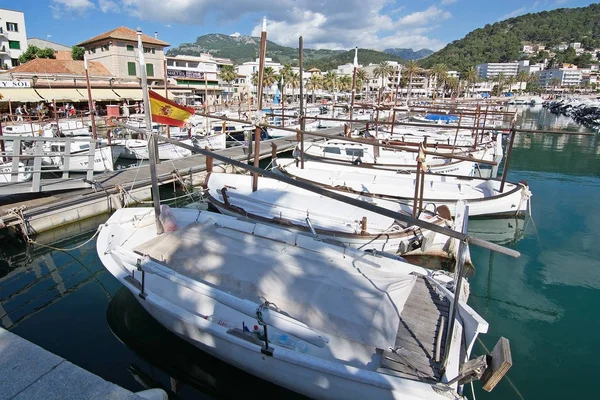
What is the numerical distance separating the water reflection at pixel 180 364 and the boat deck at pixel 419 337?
8.00 ft

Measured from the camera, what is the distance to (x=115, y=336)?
8812 millimetres

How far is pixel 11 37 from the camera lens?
59.7 meters

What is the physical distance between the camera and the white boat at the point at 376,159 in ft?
69.0

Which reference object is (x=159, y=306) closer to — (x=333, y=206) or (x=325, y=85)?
(x=333, y=206)

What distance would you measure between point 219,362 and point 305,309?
8.89 feet

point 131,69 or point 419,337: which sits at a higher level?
point 131,69

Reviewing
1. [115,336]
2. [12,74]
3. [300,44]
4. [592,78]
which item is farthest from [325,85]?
[592,78]

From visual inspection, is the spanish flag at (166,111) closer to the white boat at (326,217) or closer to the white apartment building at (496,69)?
the white boat at (326,217)

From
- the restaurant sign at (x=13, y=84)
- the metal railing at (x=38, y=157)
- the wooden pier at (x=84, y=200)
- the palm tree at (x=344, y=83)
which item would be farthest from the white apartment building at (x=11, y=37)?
the palm tree at (x=344, y=83)

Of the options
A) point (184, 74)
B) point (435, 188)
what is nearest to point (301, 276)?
point (435, 188)

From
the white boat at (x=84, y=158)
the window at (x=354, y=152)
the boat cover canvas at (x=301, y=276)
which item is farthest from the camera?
the window at (x=354, y=152)

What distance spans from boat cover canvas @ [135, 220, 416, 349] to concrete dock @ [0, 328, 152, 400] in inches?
124

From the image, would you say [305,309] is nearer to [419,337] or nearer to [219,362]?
[419,337]

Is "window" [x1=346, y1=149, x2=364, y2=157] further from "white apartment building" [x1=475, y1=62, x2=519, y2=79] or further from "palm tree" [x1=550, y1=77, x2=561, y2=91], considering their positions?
"white apartment building" [x1=475, y1=62, x2=519, y2=79]
